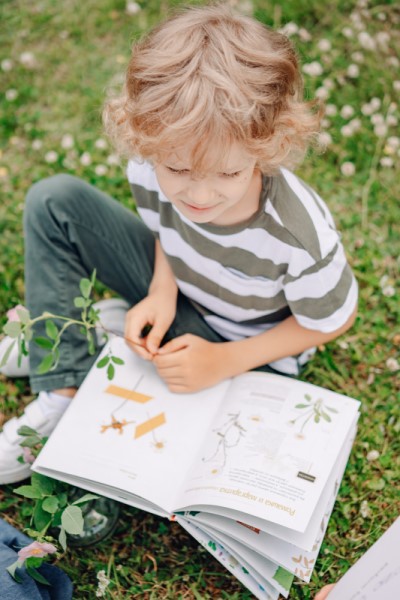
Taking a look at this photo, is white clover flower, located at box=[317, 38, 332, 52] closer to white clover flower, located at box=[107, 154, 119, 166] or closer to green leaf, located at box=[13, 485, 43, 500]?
white clover flower, located at box=[107, 154, 119, 166]

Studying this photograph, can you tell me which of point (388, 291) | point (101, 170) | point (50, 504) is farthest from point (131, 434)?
point (101, 170)

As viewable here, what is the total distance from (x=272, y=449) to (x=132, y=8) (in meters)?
1.58

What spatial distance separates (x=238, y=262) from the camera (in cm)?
126

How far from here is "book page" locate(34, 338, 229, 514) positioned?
4.03 feet

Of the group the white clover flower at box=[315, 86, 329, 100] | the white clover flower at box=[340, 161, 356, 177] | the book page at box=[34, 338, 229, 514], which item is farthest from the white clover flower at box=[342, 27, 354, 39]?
the book page at box=[34, 338, 229, 514]

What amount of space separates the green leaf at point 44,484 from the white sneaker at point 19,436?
0.14m

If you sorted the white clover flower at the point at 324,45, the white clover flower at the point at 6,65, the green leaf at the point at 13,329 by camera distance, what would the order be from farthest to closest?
the white clover flower at the point at 6,65
the white clover flower at the point at 324,45
the green leaf at the point at 13,329

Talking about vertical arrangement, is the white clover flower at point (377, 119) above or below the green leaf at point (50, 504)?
below

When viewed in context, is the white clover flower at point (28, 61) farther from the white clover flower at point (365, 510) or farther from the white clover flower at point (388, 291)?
the white clover flower at point (365, 510)

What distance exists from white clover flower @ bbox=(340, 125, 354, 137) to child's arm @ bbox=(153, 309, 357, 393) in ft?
2.52

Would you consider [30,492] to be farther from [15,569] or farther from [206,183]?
[206,183]

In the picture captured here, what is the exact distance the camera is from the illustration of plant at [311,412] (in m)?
1.25

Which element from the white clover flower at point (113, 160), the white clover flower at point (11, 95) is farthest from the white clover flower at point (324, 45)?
the white clover flower at point (11, 95)

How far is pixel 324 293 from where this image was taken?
1220 millimetres
